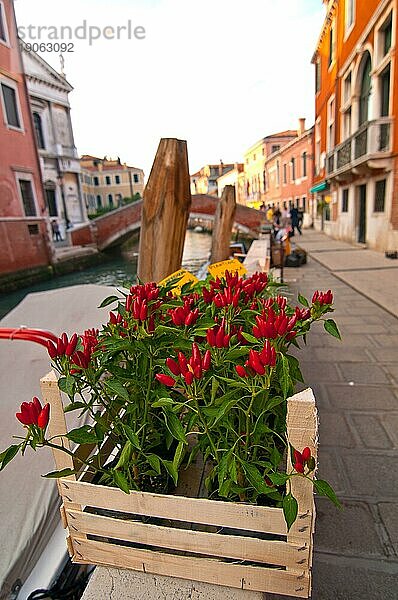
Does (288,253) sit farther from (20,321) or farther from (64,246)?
(64,246)

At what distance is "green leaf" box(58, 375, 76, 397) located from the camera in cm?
90

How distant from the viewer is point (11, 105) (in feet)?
44.0

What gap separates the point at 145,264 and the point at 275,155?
30.5m

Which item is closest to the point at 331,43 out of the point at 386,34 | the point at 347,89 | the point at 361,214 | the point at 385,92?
the point at 347,89

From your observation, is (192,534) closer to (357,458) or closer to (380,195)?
(357,458)

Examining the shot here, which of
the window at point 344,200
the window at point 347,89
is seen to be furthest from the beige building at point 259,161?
the window at point 347,89

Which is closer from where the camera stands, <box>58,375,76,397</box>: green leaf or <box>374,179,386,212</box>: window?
<box>58,375,76,397</box>: green leaf

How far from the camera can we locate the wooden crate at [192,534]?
878mm

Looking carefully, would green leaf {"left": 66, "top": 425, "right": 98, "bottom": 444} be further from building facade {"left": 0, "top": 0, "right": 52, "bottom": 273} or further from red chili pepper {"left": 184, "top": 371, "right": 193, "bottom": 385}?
building facade {"left": 0, "top": 0, "right": 52, "bottom": 273}

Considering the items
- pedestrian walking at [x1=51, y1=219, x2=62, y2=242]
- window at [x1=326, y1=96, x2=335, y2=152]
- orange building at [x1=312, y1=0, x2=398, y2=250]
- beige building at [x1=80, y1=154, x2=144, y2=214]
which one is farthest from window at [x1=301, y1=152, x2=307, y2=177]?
beige building at [x1=80, y1=154, x2=144, y2=214]

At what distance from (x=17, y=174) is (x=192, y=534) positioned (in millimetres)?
15118

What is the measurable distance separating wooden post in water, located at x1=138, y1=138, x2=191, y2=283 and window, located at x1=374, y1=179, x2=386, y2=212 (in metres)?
8.84

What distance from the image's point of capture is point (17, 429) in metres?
1.54

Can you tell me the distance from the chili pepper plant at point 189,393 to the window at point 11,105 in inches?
601
